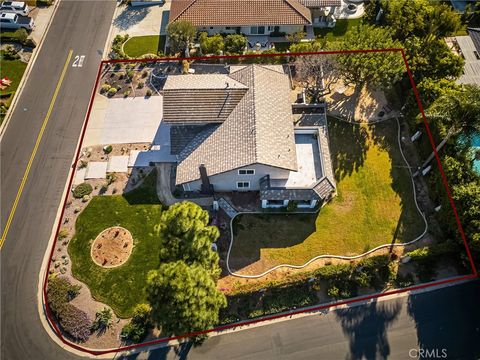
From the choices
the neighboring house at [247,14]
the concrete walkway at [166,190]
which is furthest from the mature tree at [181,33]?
the concrete walkway at [166,190]

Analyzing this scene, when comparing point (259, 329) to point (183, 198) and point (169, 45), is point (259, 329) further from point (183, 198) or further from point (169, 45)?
point (169, 45)

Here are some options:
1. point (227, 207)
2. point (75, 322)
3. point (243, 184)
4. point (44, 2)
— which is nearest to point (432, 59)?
A: point (243, 184)

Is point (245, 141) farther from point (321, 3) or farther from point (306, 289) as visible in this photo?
point (321, 3)

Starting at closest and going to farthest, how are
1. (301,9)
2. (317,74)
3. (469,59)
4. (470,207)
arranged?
1. (470,207)
2. (317,74)
3. (469,59)
4. (301,9)

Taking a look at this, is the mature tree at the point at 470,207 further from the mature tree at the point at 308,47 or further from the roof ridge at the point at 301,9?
the roof ridge at the point at 301,9

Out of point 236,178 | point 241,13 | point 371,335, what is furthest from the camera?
point 241,13

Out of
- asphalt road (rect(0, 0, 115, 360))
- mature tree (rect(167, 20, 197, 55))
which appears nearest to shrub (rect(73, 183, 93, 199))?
asphalt road (rect(0, 0, 115, 360))

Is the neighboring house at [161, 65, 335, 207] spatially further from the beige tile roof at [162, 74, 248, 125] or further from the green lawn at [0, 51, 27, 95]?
the green lawn at [0, 51, 27, 95]
